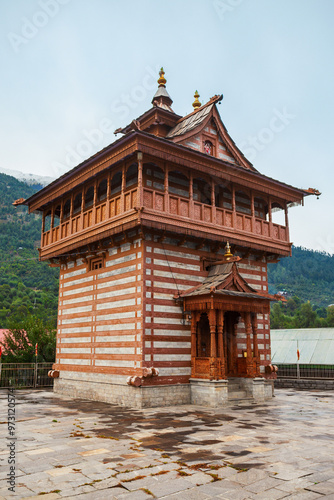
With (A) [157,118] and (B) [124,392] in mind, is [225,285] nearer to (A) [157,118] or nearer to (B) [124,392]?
(B) [124,392]

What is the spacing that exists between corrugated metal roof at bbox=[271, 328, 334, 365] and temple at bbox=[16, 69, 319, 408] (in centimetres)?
1029

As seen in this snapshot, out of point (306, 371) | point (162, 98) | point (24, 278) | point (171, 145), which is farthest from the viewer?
point (24, 278)

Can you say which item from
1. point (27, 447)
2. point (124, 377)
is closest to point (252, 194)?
point (124, 377)

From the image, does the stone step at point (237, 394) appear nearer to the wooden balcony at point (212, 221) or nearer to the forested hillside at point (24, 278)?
the wooden balcony at point (212, 221)

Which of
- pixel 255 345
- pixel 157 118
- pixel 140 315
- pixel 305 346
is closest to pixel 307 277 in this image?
pixel 305 346

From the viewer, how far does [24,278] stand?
9494cm

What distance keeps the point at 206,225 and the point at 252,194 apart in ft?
12.2

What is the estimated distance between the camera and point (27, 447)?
920cm

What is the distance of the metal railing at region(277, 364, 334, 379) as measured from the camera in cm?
2666

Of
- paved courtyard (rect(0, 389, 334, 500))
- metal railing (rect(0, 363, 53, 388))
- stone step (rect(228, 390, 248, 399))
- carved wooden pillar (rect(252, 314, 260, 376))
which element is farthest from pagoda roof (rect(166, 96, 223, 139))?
metal railing (rect(0, 363, 53, 388))

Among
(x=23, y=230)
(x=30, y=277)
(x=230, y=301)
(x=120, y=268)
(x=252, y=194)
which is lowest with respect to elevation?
(x=230, y=301)

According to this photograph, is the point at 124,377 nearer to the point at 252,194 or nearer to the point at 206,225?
the point at 206,225

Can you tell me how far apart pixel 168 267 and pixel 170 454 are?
Answer: 9.34m

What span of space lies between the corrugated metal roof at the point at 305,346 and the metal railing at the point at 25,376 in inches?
611
